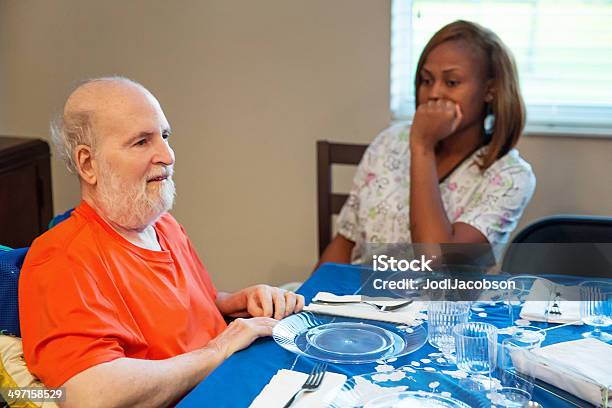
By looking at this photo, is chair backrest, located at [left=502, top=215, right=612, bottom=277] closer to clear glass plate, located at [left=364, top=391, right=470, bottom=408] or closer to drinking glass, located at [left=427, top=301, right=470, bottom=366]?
drinking glass, located at [left=427, top=301, right=470, bottom=366]

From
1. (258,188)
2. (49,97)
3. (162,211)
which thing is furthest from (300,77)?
(162,211)

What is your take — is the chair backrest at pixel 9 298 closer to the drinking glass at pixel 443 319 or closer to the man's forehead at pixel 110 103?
the man's forehead at pixel 110 103

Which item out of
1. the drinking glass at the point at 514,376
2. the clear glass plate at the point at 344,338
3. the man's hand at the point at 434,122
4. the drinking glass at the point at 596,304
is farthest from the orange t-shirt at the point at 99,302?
the man's hand at the point at 434,122

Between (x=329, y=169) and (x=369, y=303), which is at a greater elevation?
(x=329, y=169)

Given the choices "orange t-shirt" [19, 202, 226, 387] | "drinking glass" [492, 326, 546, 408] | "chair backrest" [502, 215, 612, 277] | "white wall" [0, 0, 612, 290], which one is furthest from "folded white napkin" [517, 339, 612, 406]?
"white wall" [0, 0, 612, 290]

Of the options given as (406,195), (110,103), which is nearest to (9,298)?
(110,103)

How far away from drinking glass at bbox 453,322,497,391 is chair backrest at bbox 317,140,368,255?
50.9 inches

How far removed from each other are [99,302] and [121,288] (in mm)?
93

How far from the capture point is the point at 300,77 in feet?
9.68

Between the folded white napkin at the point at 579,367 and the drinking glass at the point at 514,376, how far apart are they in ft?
0.05

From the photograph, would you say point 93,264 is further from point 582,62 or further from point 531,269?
point 582,62

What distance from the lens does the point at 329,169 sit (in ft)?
8.46

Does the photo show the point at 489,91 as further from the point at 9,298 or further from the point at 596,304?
the point at 9,298

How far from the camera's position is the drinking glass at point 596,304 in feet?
4.86
